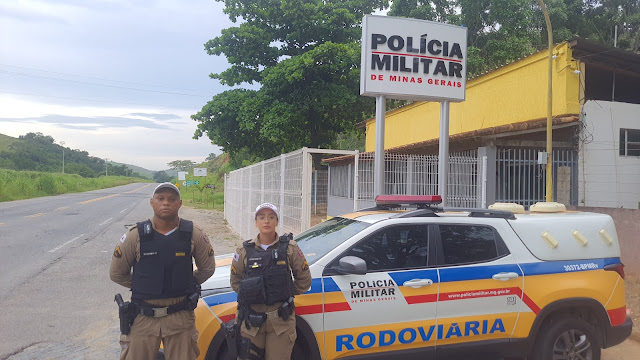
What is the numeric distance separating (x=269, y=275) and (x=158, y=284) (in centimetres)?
72

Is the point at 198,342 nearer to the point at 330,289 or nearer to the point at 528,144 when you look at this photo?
the point at 330,289

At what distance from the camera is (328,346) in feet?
11.4

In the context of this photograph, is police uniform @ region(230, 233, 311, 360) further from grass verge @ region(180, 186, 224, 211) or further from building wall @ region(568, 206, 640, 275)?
grass verge @ region(180, 186, 224, 211)

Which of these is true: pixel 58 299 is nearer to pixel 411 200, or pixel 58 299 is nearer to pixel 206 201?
pixel 411 200

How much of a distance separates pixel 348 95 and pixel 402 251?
56.1 feet

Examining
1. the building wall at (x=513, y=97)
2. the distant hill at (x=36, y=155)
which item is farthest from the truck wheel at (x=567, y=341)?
the distant hill at (x=36, y=155)

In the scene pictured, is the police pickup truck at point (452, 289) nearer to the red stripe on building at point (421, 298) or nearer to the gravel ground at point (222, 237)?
the red stripe on building at point (421, 298)

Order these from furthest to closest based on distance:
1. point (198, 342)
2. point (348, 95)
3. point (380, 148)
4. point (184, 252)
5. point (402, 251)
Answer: point (348, 95)
point (380, 148)
point (402, 251)
point (198, 342)
point (184, 252)

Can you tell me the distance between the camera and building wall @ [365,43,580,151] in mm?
10586

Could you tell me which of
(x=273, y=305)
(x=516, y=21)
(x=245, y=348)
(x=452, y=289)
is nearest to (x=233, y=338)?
(x=245, y=348)

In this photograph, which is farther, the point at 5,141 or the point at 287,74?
the point at 5,141

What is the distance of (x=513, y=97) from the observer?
42.0 feet

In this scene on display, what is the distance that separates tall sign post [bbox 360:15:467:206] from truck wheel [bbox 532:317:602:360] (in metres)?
4.39

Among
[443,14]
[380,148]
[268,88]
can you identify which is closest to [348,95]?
[268,88]
